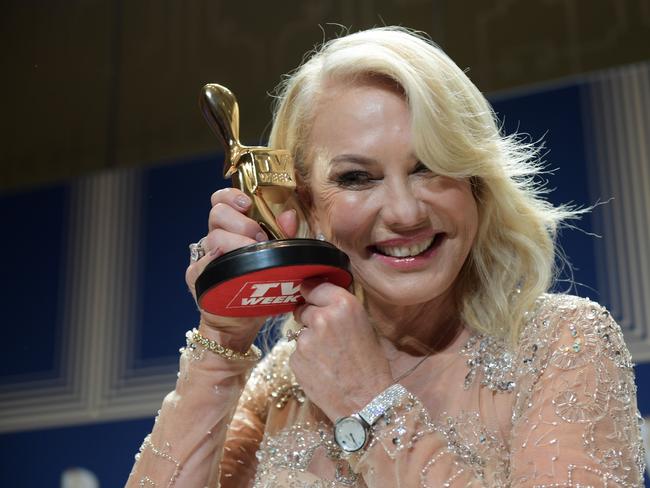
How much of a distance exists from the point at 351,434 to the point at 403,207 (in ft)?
1.09

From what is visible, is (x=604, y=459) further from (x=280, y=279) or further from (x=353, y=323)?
(x=280, y=279)

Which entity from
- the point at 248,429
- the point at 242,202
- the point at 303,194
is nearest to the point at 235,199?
the point at 242,202

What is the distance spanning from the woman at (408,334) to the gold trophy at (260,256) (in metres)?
0.03

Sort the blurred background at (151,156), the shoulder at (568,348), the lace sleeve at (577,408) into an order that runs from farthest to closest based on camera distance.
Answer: the blurred background at (151,156) < the shoulder at (568,348) < the lace sleeve at (577,408)

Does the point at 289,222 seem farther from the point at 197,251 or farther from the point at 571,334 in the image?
the point at 571,334

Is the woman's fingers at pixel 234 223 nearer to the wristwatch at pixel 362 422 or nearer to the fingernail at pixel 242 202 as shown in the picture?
the fingernail at pixel 242 202

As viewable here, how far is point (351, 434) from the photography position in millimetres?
1188

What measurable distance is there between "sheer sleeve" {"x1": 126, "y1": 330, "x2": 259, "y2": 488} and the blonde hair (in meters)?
0.34

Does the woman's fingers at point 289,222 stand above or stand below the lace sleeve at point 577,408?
above

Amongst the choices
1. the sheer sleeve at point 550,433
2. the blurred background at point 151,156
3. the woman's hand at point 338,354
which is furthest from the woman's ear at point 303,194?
the blurred background at point 151,156

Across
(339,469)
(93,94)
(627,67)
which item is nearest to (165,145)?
(93,94)

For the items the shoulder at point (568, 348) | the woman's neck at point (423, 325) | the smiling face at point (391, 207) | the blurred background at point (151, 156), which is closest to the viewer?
the shoulder at point (568, 348)

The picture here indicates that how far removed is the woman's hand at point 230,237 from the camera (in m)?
1.27

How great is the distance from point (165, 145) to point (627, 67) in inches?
55.6
